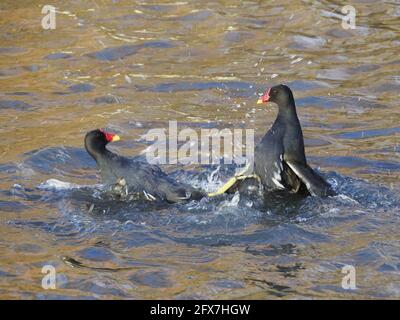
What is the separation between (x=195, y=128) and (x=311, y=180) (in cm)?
272

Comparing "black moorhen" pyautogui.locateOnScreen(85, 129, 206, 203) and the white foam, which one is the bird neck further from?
the white foam

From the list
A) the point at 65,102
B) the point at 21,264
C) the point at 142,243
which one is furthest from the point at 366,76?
the point at 21,264

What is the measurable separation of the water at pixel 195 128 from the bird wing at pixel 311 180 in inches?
3.9

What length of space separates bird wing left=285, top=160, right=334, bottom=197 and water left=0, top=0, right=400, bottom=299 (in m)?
0.10

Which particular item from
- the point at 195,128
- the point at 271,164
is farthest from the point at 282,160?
the point at 195,128

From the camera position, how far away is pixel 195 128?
11.3 meters

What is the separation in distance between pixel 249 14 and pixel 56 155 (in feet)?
19.0

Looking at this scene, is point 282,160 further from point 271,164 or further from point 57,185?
point 57,185

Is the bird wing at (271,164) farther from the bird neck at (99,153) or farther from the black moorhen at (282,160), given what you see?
the bird neck at (99,153)

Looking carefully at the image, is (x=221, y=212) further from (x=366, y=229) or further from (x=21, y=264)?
→ (x=21, y=264)

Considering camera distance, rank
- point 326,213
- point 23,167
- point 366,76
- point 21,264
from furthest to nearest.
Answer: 1. point 366,76
2. point 23,167
3. point 326,213
4. point 21,264

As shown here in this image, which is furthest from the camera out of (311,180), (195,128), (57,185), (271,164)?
(195,128)
